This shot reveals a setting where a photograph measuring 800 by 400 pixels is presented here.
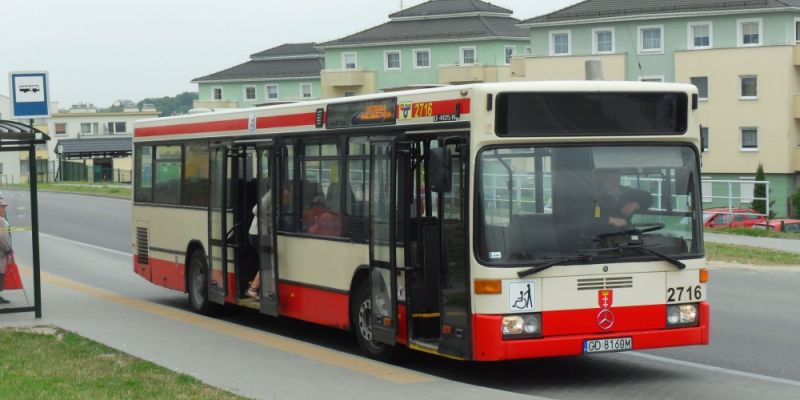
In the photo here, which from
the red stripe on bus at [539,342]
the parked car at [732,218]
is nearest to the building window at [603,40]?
the parked car at [732,218]

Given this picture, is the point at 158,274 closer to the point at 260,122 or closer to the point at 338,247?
the point at 260,122

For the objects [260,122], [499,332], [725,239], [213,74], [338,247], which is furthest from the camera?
[213,74]

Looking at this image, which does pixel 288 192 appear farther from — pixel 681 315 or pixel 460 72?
pixel 460 72

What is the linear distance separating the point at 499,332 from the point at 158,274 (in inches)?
376

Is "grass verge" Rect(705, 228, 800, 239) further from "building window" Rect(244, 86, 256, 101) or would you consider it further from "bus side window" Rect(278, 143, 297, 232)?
"building window" Rect(244, 86, 256, 101)

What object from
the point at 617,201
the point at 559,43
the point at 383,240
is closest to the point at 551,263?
the point at 617,201

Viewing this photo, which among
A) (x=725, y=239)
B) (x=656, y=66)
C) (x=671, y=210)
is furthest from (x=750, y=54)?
(x=671, y=210)

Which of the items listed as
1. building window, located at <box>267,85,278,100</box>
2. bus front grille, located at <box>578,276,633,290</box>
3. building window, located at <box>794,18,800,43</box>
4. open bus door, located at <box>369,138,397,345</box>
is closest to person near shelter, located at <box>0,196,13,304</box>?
open bus door, located at <box>369,138,397,345</box>

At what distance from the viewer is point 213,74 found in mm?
125875

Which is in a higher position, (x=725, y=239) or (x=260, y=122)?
(x=260, y=122)

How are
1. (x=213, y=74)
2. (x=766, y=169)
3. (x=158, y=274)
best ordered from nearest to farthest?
(x=158, y=274) < (x=766, y=169) < (x=213, y=74)

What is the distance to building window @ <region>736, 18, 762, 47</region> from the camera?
73.4 meters

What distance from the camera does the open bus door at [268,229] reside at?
612 inches

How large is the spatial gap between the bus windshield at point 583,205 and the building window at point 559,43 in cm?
6941
